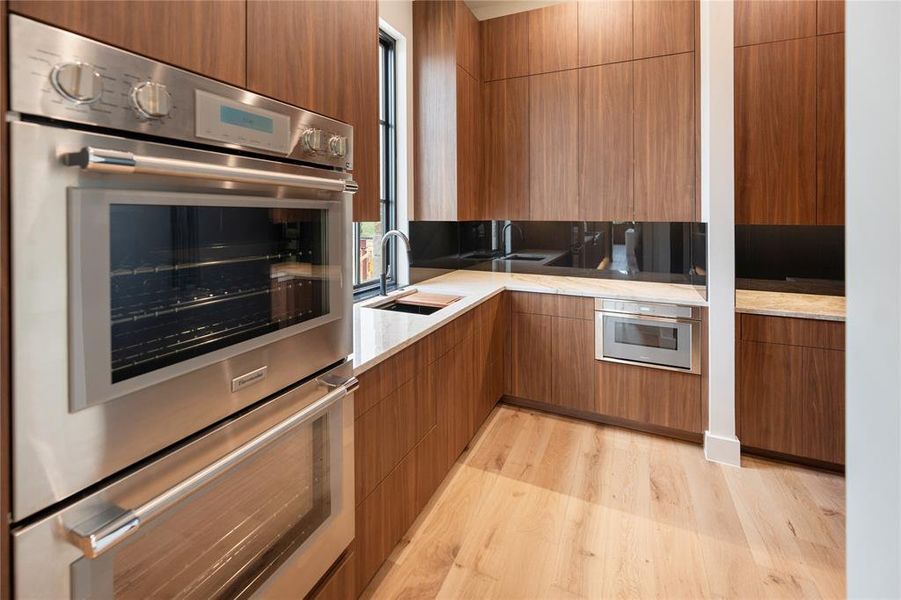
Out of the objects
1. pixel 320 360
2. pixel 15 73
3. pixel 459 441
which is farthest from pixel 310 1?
pixel 459 441

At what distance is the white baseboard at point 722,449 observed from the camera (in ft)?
8.35

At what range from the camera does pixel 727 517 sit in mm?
2104

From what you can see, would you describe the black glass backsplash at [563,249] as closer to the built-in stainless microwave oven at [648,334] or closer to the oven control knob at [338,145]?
the built-in stainless microwave oven at [648,334]

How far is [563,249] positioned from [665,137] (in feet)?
3.47

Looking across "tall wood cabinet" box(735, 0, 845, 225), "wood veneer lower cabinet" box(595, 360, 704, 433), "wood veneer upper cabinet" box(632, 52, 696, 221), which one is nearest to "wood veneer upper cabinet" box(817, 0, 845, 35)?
"tall wood cabinet" box(735, 0, 845, 225)

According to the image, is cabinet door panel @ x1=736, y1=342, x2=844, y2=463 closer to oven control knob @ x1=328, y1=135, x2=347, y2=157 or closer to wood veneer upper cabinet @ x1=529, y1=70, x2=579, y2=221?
wood veneer upper cabinet @ x1=529, y1=70, x2=579, y2=221

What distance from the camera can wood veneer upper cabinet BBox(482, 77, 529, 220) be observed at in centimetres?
346

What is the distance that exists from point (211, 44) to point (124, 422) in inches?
28.1

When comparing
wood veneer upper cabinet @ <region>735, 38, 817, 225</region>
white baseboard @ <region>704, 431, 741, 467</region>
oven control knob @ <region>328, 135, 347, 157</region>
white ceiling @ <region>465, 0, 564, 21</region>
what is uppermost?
white ceiling @ <region>465, 0, 564, 21</region>

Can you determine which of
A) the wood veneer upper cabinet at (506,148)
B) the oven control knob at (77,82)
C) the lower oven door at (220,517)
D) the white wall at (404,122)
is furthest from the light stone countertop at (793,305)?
the oven control knob at (77,82)

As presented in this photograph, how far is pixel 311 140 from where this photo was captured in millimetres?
1171

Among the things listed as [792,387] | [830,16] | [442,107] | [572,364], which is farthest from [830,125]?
[442,107]

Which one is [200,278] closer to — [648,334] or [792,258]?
[648,334]

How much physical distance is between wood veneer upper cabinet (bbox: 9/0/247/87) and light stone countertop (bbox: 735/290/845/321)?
102 inches
